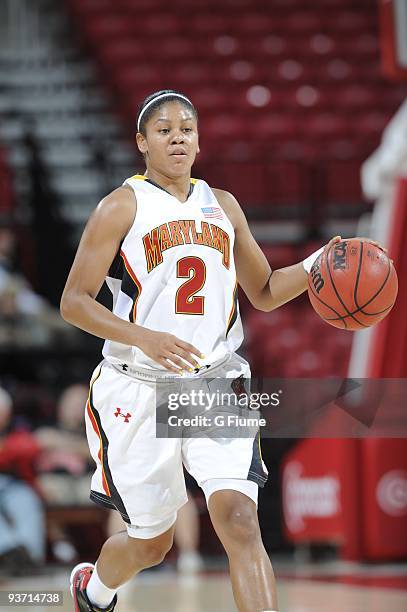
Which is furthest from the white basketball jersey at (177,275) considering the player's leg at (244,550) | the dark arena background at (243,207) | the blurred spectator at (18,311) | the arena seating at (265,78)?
the arena seating at (265,78)

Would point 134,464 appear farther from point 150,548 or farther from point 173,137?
point 173,137

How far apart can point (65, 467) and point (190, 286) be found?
15.0 feet

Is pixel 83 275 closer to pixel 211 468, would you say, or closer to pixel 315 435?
pixel 211 468

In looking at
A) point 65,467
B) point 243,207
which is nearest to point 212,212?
point 65,467

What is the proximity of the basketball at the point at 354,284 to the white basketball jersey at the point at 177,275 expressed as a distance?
13.1 inches

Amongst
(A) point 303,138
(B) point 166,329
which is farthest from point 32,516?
(A) point 303,138

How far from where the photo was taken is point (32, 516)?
24.7 feet

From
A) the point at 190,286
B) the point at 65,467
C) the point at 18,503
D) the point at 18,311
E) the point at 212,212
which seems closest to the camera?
the point at 190,286

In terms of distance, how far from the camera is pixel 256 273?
418 cm

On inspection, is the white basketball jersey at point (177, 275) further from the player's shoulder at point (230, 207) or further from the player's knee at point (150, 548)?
the player's knee at point (150, 548)

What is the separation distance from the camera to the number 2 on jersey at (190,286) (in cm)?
382

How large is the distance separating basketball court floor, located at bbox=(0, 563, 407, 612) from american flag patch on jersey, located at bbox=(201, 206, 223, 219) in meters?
2.33

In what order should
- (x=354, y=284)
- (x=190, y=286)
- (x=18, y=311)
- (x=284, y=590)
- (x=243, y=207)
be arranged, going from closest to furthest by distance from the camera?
(x=354, y=284) → (x=190, y=286) → (x=284, y=590) → (x=18, y=311) → (x=243, y=207)

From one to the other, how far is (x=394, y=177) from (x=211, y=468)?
467 cm
